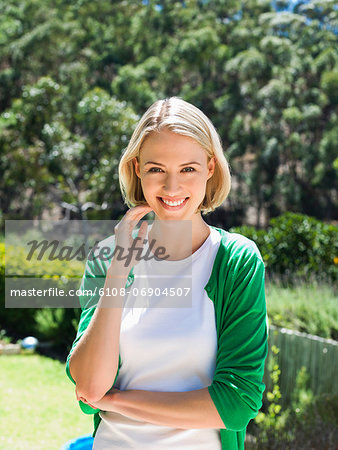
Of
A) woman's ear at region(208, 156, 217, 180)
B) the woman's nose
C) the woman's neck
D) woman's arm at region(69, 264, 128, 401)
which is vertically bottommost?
woman's arm at region(69, 264, 128, 401)

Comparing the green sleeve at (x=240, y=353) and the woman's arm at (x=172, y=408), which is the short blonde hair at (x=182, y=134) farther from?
the woman's arm at (x=172, y=408)

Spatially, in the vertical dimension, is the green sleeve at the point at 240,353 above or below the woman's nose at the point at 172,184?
below

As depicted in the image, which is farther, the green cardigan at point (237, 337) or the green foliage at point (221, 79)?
the green foliage at point (221, 79)

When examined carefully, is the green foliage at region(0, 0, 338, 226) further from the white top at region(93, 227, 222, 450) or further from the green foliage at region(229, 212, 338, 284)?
the white top at region(93, 227, 222, 450)

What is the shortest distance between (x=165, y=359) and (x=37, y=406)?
3797 mm

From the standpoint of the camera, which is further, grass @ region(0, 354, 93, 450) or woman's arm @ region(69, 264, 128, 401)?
grass @ region(0, 354, 93, 450)

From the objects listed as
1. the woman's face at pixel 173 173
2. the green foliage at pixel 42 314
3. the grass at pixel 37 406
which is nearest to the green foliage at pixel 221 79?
the green foliage at pixel 42 314

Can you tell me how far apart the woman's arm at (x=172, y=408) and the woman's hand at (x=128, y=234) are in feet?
0.94

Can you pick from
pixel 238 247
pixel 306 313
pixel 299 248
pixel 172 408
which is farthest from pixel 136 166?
pixel 299 248

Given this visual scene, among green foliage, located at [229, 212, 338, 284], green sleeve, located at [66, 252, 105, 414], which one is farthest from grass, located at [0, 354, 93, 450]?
green foliage, located at [229, 212, 338, 284]

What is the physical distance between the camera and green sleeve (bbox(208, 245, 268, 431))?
1.16 m

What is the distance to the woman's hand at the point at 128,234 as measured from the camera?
1.25 meters

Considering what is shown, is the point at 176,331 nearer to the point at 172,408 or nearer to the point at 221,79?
the point at 172,408

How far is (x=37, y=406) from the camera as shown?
4617mm
